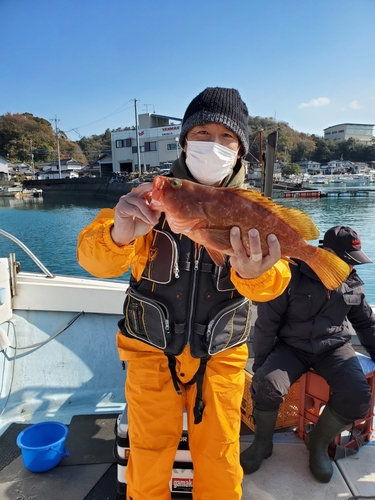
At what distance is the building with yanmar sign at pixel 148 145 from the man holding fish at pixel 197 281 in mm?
61097

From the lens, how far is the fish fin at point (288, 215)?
6.14 ft

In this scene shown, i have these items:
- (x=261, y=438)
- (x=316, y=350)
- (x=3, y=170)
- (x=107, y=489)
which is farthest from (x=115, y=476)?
(x=3, y=170)

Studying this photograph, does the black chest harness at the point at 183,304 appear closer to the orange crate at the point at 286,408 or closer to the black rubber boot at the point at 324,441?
the black rubber boot at the point at 324,441

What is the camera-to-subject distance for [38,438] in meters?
2.95

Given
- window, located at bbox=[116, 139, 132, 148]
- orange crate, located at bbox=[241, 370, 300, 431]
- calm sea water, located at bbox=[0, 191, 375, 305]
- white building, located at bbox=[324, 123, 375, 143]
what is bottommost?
calm sea water, located at bbox=[0, 191, 375, 305]

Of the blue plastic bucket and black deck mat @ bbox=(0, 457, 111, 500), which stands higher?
the blue plastic bucket

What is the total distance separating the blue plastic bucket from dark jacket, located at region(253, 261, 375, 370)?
1.92m

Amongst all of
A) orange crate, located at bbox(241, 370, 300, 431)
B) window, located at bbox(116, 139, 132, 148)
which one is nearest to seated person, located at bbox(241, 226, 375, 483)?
orange crate, located at bbox(241, 370, 300, 431)

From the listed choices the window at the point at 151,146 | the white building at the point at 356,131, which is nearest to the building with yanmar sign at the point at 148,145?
the window at the point at 151,146

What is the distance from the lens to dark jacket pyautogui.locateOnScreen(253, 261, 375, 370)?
121 inches

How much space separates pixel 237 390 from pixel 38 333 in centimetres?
286

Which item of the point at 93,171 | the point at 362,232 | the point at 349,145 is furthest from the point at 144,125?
the point at 349,145

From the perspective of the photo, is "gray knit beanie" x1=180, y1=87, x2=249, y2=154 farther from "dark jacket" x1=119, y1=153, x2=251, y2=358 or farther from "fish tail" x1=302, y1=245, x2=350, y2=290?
"fish tail" x1=302, y1=245, x2=350, y2=290

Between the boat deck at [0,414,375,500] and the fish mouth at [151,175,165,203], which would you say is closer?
the fish mouth at [151,175,165,203]
